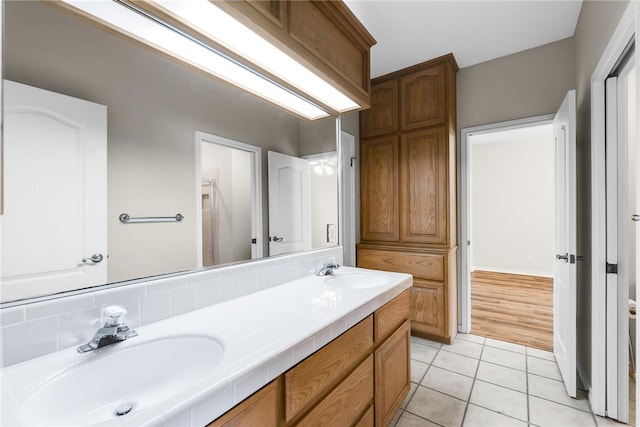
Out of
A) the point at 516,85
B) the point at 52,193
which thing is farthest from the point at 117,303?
the point at 516,85

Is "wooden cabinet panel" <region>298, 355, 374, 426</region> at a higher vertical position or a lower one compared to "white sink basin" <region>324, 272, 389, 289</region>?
lower

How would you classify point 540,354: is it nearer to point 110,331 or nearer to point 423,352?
point 423,352

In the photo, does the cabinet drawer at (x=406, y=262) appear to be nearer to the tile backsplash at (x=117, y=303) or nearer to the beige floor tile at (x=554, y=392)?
the beige floor tile at (x=554, y=392)

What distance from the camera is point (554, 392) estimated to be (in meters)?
1.93

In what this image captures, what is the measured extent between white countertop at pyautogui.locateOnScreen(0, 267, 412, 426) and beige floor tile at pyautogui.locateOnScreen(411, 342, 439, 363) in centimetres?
132

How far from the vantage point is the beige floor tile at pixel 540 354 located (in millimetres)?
2374

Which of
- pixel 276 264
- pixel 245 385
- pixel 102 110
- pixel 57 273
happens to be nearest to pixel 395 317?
pixel 276 264

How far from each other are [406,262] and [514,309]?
187 cm

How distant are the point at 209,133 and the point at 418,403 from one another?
2.04 meters

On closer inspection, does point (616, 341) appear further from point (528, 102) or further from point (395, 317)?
point (528, 102)

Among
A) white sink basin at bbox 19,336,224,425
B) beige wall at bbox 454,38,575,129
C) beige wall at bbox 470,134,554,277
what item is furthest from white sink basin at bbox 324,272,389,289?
beige wall at bbox 470,134,554,277

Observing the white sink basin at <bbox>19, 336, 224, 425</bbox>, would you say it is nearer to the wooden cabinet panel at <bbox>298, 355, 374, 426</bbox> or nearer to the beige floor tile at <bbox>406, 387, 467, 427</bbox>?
the wooden cabinet panel at <bbox>298, 355, 374, 426</bbox>

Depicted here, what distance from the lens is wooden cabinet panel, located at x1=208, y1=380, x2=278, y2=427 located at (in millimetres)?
673

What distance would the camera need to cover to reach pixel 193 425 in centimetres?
59
